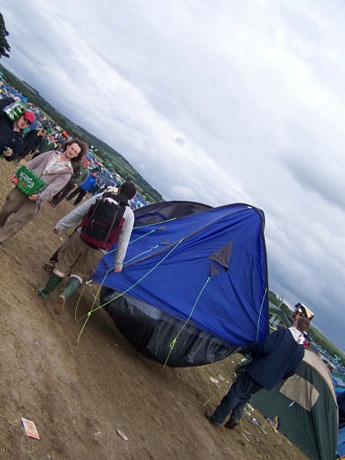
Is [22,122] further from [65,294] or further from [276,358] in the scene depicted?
[276,358]

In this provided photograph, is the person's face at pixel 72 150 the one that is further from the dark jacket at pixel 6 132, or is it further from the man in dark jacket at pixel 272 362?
the man in dark jacket at pixel 272 362

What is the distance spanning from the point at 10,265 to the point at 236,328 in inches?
152

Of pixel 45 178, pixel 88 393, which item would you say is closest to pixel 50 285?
pixel 45 178

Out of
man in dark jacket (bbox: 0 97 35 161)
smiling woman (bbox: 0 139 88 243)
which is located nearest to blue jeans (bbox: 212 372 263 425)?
smiling woman (bbox: 0 139 88 243)

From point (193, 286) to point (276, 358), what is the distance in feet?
5.63

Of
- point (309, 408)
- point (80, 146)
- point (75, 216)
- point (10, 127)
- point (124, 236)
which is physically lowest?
point (309, 408)

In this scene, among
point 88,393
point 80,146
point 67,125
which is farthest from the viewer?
point 67,125

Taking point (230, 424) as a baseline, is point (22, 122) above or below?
above

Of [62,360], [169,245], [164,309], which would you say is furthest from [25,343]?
[169,245]

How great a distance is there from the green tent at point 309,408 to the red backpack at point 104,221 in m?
4.55

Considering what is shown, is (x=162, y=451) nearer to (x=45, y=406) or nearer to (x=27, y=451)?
(x=45, y=406)

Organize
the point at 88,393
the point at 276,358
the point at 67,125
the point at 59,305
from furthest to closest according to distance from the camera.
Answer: the point at 67,125 < the point at 276,358 < the point at 59,305 < the point at 88,393

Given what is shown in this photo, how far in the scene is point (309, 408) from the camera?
7.12 metres

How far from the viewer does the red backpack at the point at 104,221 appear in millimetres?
5012
